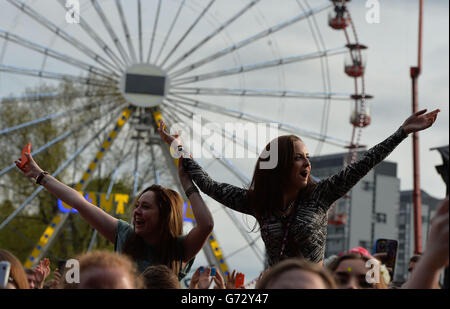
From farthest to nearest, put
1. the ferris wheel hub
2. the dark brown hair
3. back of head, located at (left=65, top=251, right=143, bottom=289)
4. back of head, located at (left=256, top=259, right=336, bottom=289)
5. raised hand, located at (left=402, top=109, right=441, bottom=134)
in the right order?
the ferris wheel hub, raised hand, located at (left=402, top=109, right=441, bottom=134), the dark brown hair, back of head, located at (left=65, top=251, right=143, bottom=289), back of head, located at (left=256, top=259, right=336, bottom=289)

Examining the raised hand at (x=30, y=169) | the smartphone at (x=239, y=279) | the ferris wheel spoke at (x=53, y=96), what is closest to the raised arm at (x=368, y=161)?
the smartphone at (x=239, y=279)

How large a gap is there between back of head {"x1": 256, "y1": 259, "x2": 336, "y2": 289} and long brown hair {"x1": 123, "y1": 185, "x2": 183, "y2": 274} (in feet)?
5.94

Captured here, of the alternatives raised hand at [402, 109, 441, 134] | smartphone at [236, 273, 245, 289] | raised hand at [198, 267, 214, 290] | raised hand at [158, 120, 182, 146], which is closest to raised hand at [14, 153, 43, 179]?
raised hand at [158, 120, 182, 146]

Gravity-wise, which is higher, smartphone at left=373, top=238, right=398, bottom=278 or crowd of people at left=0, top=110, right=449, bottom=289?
crowd of people at left=0, top=110, right=449, bottom=289

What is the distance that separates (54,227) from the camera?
19922 millimetres

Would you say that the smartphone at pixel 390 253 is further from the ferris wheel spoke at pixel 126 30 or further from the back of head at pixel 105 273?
the ferris wheel spoke at pixel 126 30

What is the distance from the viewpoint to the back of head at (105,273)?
2.14 metres

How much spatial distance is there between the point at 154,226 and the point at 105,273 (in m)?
1.76

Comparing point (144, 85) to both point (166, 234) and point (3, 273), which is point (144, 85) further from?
point (3, 273)

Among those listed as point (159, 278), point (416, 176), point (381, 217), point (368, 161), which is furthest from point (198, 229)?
point (381, 217)

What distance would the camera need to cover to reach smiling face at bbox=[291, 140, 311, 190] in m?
3.80

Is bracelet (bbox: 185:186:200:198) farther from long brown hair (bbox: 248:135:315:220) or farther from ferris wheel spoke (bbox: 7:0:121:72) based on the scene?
ferris wheel spoke (bbox: 7:0:121:72)

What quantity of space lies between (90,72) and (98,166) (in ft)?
7.51
